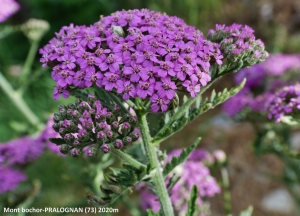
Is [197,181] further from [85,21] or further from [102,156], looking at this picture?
[85,21]

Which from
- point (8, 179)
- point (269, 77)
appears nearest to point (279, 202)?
point (269, 77)

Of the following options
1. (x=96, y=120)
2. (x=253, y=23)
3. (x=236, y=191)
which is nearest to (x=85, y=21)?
(x=253, y=23)

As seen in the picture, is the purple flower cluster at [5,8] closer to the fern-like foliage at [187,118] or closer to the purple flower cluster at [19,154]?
the purple flower cluster at [19,154]

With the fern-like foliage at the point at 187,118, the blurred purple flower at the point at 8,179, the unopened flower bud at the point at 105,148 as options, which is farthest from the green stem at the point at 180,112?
the blurred purple flower at the point at 8,179

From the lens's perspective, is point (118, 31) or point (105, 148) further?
point (118, 31)

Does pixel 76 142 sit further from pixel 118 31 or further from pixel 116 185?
pixel 118 31

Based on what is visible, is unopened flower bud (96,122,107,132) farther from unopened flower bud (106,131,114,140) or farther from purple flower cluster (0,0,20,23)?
purple flower cluster (0,0,20,23)
